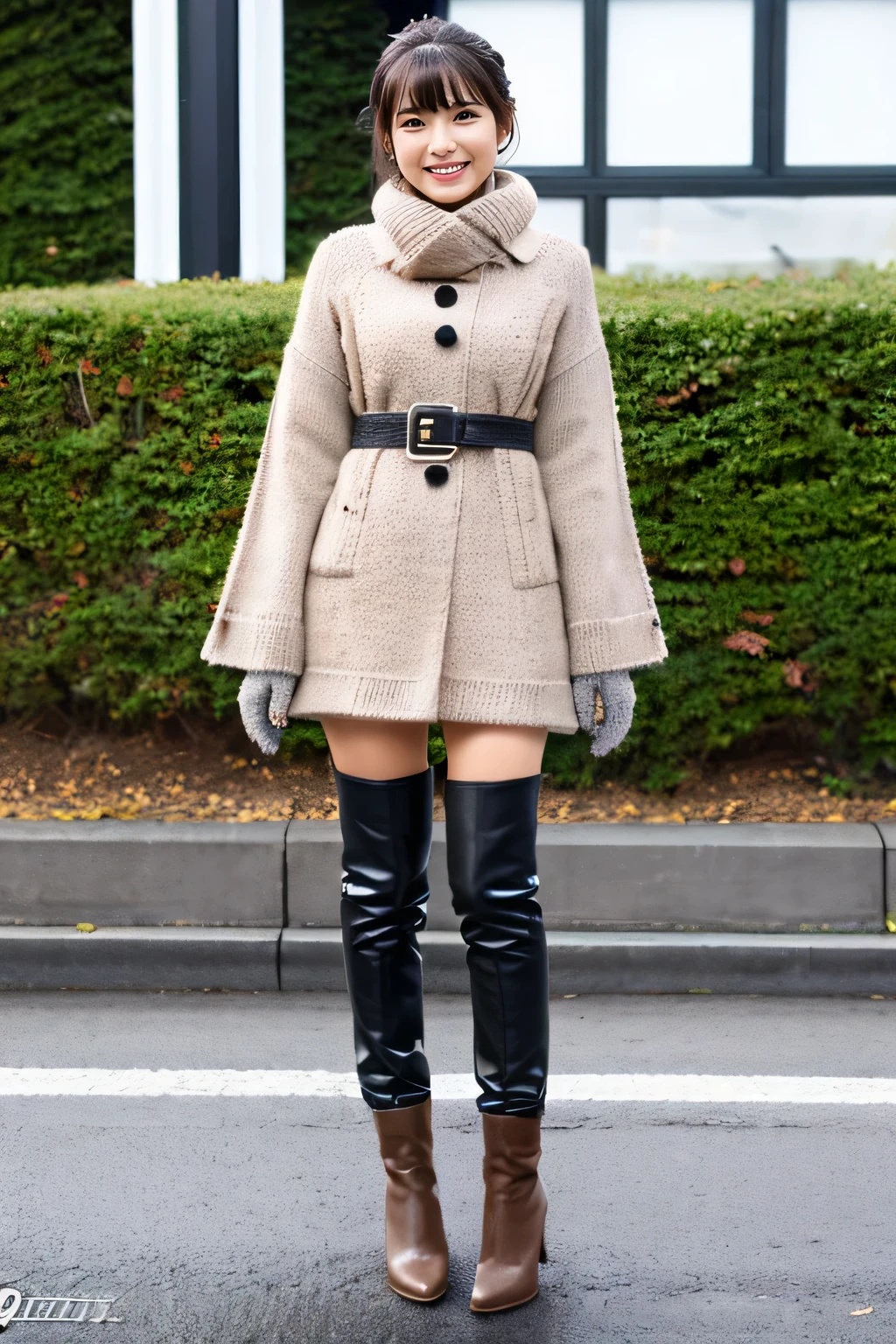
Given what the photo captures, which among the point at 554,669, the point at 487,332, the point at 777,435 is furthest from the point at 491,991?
the point at 777,435

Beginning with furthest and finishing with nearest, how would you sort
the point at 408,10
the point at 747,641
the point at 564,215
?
the point at 408,10
the point at 564,215
the point at 747,641

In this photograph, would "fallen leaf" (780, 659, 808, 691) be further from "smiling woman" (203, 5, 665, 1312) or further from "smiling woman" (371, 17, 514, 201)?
"smiling woman" (371, 17, 514, 201)

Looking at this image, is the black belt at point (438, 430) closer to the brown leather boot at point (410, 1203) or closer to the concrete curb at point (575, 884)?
the brown leather boot at point (410, 1203)

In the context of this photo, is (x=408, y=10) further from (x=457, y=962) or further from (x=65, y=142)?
(x=457, y=962)

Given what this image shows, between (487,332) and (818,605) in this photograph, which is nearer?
(487,332)

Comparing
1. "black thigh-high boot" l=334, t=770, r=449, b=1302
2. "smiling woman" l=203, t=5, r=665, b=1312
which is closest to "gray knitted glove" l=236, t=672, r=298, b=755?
"smiling woman" l=203, t=5, r=665, b=1312

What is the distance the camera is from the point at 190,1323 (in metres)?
2.37

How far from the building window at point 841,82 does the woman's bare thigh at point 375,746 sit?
7.21 meters

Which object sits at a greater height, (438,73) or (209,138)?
(209,138)

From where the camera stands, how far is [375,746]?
8.15ft

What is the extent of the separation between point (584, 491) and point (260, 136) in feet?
22.1

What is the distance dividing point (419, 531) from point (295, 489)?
9.2 inches

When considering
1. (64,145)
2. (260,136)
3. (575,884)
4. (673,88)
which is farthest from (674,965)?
(64,145)

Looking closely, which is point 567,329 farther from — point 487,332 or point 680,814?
point 680,814
